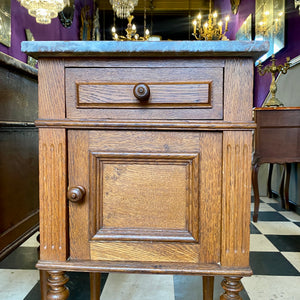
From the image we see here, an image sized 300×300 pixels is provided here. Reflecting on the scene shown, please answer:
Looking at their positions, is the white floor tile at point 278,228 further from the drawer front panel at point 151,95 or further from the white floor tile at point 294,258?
the drawer front panel at point 151,95

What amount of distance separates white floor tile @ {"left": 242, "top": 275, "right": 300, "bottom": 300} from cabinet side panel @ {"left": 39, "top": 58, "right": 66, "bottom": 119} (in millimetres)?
979

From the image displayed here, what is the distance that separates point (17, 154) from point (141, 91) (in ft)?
1.84

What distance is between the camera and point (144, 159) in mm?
593

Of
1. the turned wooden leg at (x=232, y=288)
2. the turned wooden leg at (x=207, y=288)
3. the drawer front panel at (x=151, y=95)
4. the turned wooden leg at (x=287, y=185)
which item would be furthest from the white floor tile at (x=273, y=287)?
the turned wooden leg at (x=287, y=185)

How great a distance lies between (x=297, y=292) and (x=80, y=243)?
0.94 meters

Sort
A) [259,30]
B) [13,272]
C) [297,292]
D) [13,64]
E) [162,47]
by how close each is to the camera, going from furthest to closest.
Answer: [259,30] < [13,272] < [297,292] < [13,64] < [162,47]

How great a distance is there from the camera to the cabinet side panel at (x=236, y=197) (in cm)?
57

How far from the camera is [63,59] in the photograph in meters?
0.58

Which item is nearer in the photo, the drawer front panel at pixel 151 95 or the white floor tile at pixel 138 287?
the drawer front panel at pixel 151 95

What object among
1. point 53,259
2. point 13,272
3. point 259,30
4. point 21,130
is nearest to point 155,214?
point 53,259

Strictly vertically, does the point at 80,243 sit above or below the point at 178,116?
below

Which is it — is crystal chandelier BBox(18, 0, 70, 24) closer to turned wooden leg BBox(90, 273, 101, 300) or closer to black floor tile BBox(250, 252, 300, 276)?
turned wooden leg BBox(90, 273, 101, 300)

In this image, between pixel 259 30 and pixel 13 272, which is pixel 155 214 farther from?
pixel 259 30

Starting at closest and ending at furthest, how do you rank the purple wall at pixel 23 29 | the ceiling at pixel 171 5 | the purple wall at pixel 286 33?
1. the purple wall at pixel 286 33
2. the purple wall at pixel 23 29
3. the ceiling at pixel 171 5
